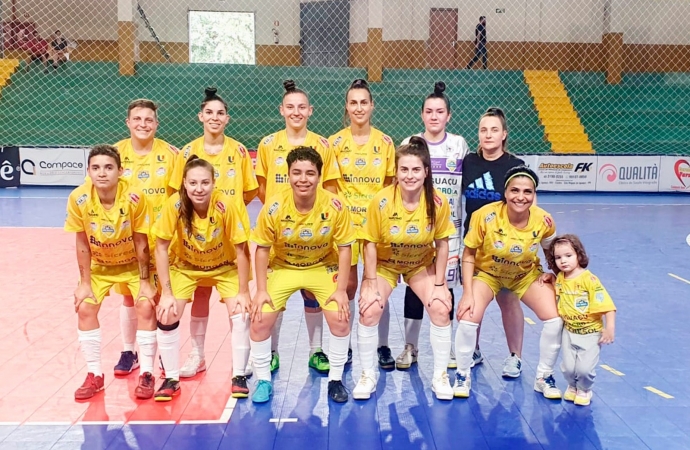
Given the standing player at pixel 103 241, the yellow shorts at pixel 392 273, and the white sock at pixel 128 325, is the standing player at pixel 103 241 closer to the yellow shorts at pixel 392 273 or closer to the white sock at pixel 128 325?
the white sock at pixel 128 325

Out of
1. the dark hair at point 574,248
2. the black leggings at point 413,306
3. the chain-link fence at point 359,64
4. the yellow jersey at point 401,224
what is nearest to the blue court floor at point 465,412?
the black leggings at point 413,306

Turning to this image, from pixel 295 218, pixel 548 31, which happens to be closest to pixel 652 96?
pixel 548 31

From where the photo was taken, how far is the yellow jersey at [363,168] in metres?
4.62

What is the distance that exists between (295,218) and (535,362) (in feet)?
6.77

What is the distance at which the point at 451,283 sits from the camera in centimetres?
463

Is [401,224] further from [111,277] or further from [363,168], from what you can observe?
[111,277]

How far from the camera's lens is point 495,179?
4.44 metres

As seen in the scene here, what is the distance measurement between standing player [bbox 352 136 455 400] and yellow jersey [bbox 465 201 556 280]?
0.18m

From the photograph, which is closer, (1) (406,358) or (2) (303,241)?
(2) (303,241)

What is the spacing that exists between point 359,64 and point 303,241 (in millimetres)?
15695

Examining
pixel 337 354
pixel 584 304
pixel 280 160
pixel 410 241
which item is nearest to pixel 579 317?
pixel 584 304

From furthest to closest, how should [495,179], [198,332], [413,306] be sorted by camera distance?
[413,306] < [198,332] < [495,179]

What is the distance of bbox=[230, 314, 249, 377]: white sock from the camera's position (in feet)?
13.5

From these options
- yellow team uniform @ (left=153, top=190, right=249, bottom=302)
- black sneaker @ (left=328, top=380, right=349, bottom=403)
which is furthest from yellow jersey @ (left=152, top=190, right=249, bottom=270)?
black sneaker @ (left=328, top=380, right=349, bottom=403)
